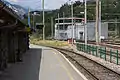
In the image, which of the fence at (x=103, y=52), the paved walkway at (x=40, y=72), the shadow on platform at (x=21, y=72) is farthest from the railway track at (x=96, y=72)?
the shadow on platform at (x=21, y=72)

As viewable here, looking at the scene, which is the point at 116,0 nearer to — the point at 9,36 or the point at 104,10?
the point at 104,10

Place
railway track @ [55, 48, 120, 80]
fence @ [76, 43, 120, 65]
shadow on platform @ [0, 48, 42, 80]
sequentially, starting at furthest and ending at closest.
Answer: fence @ [76, 43, 120, 65] < railway track @ [55, 48, 120, 80] < shadow on platform @ [0, 48, 42, 80]

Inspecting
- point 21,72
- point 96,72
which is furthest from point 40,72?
point 96,72

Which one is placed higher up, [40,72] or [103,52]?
[103,52]

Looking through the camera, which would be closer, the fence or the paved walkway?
the paved walkway

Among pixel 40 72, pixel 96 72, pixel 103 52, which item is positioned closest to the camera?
pixel 40 72

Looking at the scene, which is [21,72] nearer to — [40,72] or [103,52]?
[40,72]

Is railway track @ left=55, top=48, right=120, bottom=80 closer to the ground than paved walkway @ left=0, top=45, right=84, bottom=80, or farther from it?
closer to the ground

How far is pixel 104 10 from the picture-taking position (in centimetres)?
11088

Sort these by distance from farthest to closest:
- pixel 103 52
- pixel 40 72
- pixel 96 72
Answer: pixel 103 52 < pixel 96 72 < pixel 40 72

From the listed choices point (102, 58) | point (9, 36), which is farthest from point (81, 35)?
point (9, 36)

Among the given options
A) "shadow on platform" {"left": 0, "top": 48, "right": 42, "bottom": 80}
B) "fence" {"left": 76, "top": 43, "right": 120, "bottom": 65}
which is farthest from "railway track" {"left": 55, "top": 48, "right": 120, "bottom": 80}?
"shadow on platform" {"left": 0, "top": 48, "right": 42, "bottom": 80}

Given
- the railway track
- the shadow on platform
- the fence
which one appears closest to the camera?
the shadow on platform

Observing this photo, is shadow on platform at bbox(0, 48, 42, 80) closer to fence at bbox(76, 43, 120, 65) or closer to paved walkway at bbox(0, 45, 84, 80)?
paved walkway at bbox(0, 45, 84, 80)
